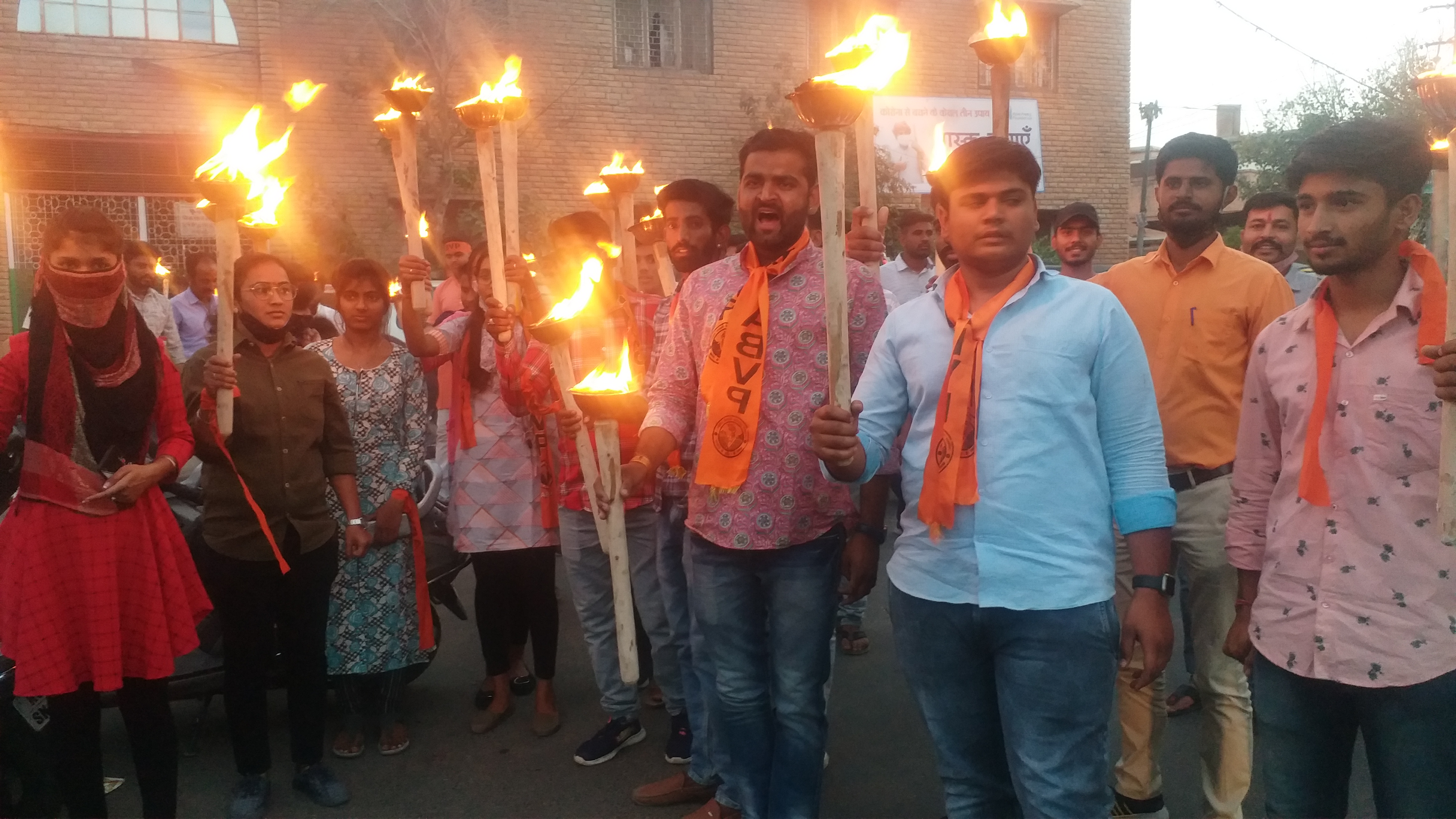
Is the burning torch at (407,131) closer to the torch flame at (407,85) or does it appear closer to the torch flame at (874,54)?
the torch flame at (407,85)

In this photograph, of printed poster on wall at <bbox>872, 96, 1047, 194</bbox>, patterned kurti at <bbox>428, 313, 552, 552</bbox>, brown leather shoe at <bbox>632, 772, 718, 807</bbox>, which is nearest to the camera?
brown leather shoe at <bbox>632, 772, 718, 807</bbox>

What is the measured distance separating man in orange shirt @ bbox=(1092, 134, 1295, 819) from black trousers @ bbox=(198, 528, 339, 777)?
10.1ft

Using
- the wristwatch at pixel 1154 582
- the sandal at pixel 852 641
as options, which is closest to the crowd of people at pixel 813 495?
the wristwatch at pixel 1154 582

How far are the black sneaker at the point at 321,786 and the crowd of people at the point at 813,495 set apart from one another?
15 millimetres

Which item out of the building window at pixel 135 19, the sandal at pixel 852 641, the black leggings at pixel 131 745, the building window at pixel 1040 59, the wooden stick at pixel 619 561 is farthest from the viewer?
the building window at pixel 1040 59

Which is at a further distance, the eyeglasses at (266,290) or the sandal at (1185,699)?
the sandal at (1185,699)

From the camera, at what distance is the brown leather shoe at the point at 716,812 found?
350 cm

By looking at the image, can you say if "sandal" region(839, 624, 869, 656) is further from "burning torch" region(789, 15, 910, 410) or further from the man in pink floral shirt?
"burning torch" region(789, 15, 910, 410)

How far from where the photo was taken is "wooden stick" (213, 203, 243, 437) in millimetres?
3094

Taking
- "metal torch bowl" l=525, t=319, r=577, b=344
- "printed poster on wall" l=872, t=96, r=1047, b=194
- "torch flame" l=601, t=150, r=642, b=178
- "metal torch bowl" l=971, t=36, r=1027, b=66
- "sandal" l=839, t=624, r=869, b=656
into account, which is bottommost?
"sandal" l=839, t=624, r=869, b=656

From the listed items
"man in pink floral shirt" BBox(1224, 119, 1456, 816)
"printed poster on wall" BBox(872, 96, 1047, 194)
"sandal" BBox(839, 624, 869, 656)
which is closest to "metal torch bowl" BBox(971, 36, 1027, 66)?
"man in pink floral shirt" BBox(1224, 119, 1456, 816)

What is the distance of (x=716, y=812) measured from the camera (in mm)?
3525

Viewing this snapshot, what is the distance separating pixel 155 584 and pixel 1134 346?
3.22m

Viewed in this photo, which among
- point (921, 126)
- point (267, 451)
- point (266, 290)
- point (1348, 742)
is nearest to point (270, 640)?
point (267, 451)
